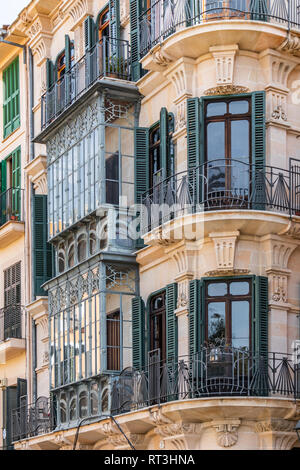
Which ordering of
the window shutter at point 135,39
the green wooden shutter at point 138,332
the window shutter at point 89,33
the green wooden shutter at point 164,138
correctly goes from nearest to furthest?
the green wooden shutter at point 164,138, the green wooden shutter at point 138,332, the window shutter at point 135,39, the window shutter at point 89,33

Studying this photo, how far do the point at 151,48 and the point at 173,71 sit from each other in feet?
Answer: 2.69

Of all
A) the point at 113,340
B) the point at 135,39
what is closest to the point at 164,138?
the point at 135,39

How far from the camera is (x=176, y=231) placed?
1020 inches

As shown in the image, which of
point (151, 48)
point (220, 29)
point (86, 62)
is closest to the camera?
point (220, 29)

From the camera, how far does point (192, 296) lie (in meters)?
25.8

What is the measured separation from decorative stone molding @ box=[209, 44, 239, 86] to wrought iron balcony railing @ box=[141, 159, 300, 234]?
157 cm

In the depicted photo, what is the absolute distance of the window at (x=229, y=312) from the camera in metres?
25.4

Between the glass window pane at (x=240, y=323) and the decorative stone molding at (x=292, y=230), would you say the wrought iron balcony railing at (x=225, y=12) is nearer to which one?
the decorative stone molding at (x=292, y=230)

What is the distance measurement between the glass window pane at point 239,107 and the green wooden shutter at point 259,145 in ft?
0.82

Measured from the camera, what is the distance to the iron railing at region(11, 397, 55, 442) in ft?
100

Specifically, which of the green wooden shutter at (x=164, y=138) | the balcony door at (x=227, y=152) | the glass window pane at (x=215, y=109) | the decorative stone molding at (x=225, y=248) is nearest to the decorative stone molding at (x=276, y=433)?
the decorative stone molding at (x=225, y=248)

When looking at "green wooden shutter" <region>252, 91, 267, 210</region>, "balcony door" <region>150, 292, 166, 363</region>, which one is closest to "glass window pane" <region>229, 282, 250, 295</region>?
"green wooden shutter" <region>252, 91, 267, 210</region>

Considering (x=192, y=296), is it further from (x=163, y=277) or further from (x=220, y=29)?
(x=220, y=29)
